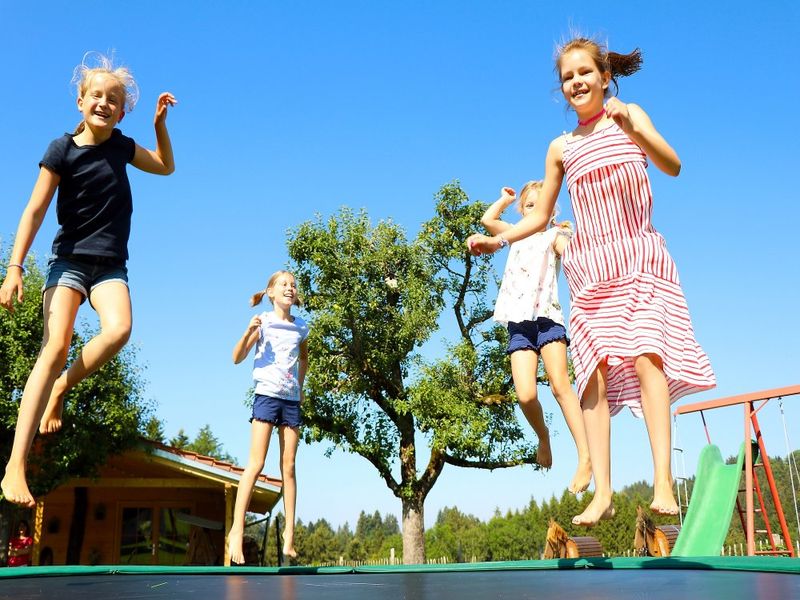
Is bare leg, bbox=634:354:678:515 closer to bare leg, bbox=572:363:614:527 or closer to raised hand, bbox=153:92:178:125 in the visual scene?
bare leg, bbox=572:363:614:527

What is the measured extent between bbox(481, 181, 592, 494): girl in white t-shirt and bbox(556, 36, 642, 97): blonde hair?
79 centimetres

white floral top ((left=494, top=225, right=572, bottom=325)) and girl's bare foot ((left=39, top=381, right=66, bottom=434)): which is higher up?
white floral top ((left=494, top=225, right=572, bottom=325))

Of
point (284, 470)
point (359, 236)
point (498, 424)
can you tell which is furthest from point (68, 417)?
point (284, 470)

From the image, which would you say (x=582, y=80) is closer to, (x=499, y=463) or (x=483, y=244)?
(x=483, y=244)

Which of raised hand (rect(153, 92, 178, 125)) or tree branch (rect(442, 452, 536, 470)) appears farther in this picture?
Answer: tree branch (rect(442, 452, 536, 470))

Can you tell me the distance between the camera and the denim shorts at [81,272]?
2.84m

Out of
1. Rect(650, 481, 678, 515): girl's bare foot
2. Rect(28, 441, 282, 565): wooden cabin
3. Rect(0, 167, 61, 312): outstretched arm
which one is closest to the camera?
Rect(650, 481, 678, 515): girl's bare foot

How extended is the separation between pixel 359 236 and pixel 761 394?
1036 cm

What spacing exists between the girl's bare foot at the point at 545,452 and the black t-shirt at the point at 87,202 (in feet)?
6.82

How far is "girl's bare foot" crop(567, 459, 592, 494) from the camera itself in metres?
3.13

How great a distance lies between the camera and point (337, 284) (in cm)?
1454

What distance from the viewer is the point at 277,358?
460 centimetres

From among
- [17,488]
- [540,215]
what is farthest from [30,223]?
[540,215]

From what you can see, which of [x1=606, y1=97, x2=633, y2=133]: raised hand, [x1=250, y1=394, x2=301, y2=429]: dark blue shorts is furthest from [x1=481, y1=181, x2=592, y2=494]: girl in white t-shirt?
→ [x1=250, y1=394, x2=301, y2=429]: dark blue shorts
